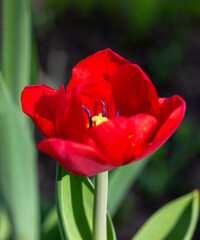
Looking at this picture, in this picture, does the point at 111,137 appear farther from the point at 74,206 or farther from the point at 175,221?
the point at 175,221

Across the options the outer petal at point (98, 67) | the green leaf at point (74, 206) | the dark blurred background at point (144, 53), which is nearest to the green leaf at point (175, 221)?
the green leaf at point (74, 206)

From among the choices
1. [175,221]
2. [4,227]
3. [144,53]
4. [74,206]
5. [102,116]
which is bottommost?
[144,53]

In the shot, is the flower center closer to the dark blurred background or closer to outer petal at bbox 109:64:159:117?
outer petal at bbox 109:64:159:117

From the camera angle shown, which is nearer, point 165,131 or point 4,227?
point 165,131

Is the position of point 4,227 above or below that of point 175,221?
below

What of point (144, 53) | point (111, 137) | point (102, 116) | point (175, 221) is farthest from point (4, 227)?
point (144, 53)

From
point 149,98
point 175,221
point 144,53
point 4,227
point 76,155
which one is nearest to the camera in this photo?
point 76,155
